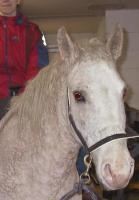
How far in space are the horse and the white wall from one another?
576 centimetres

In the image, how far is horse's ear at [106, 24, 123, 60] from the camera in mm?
1917

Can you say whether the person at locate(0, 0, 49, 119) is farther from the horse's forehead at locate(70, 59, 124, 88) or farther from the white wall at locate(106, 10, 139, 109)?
the white wall at locate(106, 10, 139, 109)

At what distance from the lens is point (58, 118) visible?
1.85 meters

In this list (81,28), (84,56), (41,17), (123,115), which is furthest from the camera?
(81,28)

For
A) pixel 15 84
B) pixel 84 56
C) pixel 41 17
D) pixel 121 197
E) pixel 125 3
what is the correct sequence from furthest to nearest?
1. pixel 41 17
2. pixel 125 3
3. pixel 121 197
4. pixel 15 84
5. pixel 84 56

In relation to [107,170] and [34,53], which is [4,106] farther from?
[107,170]

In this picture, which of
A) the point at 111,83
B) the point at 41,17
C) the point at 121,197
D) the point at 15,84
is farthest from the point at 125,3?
the point at 111,83

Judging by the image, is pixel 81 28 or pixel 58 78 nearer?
pixel 58 78

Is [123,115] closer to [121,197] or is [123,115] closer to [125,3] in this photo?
[121,197]

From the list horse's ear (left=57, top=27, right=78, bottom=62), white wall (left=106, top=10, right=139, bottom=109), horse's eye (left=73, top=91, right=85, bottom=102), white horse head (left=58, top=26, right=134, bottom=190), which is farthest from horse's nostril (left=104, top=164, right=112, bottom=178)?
white wall (left=106, top=10, right=139, bottom=109)

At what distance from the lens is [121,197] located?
165 inches

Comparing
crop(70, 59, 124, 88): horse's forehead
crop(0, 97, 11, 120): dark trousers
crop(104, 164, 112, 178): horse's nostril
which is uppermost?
crop(70, 59, 124, 88): horse's forehead

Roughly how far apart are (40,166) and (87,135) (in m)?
0.29

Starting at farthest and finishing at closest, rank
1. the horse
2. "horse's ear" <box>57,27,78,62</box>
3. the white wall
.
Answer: the white wall < "horse's ear" <box>57,27,78,62</box> < the horse
